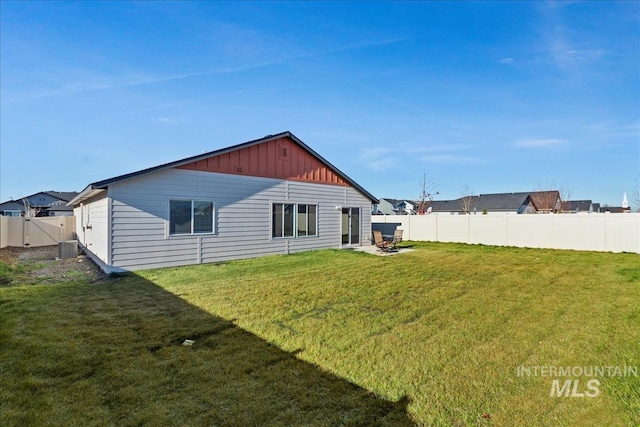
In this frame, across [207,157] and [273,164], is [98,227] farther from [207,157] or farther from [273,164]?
[273,164]

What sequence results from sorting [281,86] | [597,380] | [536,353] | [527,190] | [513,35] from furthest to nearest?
[527,190]
[281,86]
[513,35]
[536,353]
[597,380]

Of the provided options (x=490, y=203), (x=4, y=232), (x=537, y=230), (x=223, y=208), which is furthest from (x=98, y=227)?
(x=490, y=203)

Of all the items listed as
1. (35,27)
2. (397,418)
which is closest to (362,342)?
(397,418)

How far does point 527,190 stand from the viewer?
39125 mm

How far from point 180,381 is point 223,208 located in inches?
329

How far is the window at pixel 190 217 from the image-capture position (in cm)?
999

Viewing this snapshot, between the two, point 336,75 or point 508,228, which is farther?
point 508,228

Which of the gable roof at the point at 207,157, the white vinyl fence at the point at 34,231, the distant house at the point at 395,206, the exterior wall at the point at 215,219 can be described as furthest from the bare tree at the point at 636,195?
the white vinyl fence at the point at 34,231

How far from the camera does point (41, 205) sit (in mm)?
44812

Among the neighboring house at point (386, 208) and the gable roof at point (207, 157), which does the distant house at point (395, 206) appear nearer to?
the neighboring house at point (386, 208)


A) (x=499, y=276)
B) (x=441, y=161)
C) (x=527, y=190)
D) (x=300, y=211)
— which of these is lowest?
(x=499, y=276)

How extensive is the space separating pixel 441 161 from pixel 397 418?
33130mm

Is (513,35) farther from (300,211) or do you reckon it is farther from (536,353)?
(536,353)

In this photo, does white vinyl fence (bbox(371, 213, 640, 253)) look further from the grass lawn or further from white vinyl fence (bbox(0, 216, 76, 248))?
white vinyl fence (bbox(0, 216, 76, 248))
